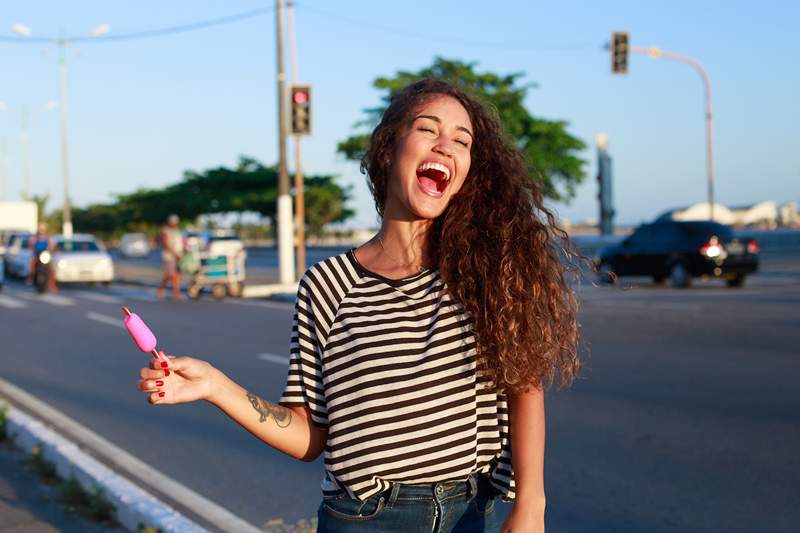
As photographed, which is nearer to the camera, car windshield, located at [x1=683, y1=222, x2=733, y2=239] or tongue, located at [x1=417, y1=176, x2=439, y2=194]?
tongue, located at [x1=417, y1=176, x2=439, y2=194]

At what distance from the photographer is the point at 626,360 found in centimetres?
1033

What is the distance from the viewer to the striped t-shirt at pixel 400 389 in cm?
210

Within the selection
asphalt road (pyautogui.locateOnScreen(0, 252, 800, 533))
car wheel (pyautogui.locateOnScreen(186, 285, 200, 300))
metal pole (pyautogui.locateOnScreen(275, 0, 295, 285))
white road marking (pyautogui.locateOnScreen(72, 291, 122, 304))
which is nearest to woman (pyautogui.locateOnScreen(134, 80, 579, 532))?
asphalt road (pyautogui.locateOnScreen(0, 252, 800, 533))

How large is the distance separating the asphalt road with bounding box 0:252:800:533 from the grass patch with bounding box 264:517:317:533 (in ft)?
0.83

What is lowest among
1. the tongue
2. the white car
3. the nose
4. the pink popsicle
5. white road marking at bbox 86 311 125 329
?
white road marking at bbox 86 311 125 329

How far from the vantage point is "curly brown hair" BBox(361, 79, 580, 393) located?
7.00ft

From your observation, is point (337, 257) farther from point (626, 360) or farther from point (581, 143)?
point (581, 143)

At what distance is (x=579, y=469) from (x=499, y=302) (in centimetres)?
411

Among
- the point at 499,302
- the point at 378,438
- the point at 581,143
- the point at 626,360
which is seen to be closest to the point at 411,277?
the point at 499,302

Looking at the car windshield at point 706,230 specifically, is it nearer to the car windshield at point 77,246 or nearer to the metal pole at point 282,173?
the metal pole at point 282,173

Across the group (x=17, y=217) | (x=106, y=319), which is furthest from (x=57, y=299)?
(x=17, y=217)

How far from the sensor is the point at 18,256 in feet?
111

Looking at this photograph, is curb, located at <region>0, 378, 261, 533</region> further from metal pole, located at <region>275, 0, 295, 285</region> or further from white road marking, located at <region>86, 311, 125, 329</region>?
metal pole, located at <region>275, 0, 295, 285</region>

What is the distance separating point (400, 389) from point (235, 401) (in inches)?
15.3
